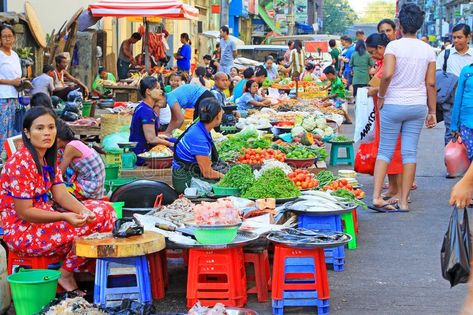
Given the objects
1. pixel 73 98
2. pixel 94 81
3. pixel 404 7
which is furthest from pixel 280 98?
pixel 404 7

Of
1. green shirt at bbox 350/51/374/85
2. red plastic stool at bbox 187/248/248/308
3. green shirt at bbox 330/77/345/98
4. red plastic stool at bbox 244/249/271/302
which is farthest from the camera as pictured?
green shirt at bbox 350/51/374/85

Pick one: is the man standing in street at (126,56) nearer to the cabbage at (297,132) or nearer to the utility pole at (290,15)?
the cabbage at (297,132)

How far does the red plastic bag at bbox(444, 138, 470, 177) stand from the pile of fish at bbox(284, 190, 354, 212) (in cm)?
349

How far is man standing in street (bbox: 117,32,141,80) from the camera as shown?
72.0ft

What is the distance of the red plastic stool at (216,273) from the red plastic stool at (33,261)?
0.97m

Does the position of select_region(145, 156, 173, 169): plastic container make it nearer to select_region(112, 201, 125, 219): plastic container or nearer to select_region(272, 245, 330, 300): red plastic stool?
select_region(112, 201, 125, 219): plastic container

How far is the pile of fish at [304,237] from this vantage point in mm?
6258

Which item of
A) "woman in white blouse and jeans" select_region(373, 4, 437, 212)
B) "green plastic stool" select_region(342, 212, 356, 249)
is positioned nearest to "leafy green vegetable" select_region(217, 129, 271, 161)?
"woman in white blouse and jeans" select_region(373, 4, 437, 212)

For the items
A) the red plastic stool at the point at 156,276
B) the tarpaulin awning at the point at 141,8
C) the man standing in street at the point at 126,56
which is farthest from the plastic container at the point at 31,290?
the man standing in street at the point at 126,56

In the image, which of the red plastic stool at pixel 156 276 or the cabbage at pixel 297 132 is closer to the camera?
the red plastic stool at pixel 156 276

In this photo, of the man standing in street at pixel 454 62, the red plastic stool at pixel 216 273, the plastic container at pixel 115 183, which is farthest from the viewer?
the man standing in street at pixel 454 62

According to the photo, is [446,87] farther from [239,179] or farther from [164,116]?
[239,179]

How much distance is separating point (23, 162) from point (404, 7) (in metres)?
5.14

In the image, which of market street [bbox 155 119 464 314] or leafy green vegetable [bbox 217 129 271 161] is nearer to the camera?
market street [bbox 155 119 464 314]
